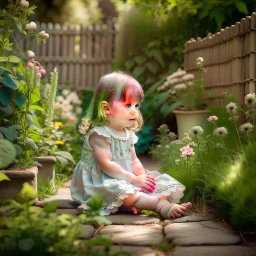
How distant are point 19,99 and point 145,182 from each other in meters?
1.19

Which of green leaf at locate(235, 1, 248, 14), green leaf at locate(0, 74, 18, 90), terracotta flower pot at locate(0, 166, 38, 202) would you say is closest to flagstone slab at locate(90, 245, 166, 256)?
terracotta flower pot at locate(0, 166, 38, 202)

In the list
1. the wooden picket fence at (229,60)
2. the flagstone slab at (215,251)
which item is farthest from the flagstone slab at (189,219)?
the wooden picket fence at (229,60)

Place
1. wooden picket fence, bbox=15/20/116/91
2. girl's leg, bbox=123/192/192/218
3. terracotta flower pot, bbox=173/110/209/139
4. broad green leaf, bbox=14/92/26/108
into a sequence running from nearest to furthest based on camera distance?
girl's leg, bbox=123/192/192/218, broad green leaf, bbox=14/92/26/108, terracotta flower pot, bbox=173/110/209/139, wooden picket fence, bbox=15/20/116/91

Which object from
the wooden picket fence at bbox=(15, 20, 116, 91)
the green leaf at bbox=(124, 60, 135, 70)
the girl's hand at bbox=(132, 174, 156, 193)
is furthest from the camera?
the wooden picket fence at bbox=(15, 20, 116, 91)

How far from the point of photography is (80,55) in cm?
1110

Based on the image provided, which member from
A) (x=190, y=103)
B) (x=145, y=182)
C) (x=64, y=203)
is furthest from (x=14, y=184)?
(x=190, y=103)

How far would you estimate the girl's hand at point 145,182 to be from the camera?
13.3 feet

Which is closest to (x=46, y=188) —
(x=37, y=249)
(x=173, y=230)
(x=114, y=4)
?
(x=173, y=230)

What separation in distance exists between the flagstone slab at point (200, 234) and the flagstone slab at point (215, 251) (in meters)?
0.08

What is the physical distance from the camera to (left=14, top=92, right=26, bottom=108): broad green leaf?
436 centimetres

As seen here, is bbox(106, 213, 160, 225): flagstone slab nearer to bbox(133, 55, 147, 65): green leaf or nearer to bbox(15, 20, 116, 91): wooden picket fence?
bbox(133, 55, 147, 65): green leaf

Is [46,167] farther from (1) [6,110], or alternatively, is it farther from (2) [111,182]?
(2) [111,182]

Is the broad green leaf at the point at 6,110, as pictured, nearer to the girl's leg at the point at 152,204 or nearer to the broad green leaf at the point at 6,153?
the broad green leaf at the point at 6,153

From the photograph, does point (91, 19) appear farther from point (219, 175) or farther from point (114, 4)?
point (219, 175)
